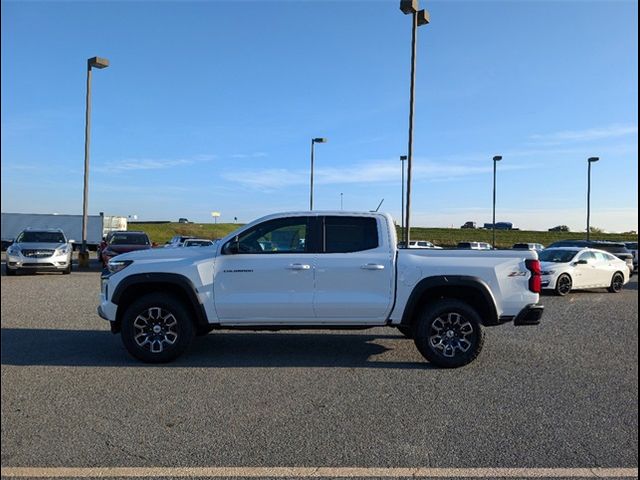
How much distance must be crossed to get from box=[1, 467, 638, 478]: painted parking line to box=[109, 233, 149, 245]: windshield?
1822 centimetres

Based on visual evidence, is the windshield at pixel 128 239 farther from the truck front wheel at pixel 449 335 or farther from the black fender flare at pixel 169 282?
the truck front wheel at pixel 449 335

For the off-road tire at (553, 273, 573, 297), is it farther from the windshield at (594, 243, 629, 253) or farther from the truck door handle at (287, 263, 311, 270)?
the truck door handle at (287, 263, 311, 270)

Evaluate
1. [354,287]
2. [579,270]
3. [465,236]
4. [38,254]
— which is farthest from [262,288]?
[465,236]

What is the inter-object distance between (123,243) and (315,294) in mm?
16218

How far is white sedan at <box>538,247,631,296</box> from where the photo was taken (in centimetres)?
1583

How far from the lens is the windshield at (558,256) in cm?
1655

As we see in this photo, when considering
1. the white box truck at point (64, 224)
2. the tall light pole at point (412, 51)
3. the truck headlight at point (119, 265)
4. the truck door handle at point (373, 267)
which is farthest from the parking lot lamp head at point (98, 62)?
the white box truck at point (64, 224)

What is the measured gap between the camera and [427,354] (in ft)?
21.5

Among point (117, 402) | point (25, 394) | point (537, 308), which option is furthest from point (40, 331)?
point (537, 308)

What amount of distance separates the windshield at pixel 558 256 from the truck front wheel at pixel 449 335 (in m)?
11.1

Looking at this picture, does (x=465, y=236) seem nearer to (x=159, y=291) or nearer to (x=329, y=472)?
(x=159, y=291)

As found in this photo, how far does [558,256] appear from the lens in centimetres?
1697

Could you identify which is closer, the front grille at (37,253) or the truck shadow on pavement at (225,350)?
the truck shadow on pavement at (225,350)

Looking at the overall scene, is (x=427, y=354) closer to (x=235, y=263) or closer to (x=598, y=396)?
(x=598, y=396)
